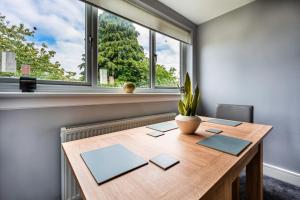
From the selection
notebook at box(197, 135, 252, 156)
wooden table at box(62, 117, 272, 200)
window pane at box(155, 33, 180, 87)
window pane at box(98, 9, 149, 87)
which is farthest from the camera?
window pane at box(155, 33, 180, 87)

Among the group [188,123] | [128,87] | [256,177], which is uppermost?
[128,87]

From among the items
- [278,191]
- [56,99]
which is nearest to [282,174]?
[278,191]

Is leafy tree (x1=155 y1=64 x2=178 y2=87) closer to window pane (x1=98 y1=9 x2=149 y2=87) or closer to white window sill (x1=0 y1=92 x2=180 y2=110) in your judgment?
window pane (x1=98 y1=9 x2=149 y2=87)

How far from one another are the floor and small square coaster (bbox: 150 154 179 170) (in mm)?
1244

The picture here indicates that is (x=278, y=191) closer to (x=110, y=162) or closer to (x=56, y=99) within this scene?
(x=110, y=162)

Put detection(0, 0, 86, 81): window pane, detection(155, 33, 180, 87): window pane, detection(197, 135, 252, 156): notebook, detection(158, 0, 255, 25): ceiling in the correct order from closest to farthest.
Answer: detection(197, 135, 252, 156): notebook < detection(0, 0, 86, 81): window pane < detection(158, 0, 255, 25): ceiling < detection(155, 33, 180, 87): window pane

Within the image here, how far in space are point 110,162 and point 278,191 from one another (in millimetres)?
1831

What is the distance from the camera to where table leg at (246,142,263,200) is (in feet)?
3.59

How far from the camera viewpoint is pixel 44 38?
1.22 m

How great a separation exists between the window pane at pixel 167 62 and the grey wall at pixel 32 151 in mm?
1277

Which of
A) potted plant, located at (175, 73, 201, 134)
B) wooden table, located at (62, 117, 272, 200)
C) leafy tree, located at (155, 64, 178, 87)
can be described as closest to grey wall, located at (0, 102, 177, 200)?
wooden table, located at (62, 117, 272, 200)

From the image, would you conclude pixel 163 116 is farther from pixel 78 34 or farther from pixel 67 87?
pixel 78 34

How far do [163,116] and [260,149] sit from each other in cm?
100

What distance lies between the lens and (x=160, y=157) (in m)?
0.66
